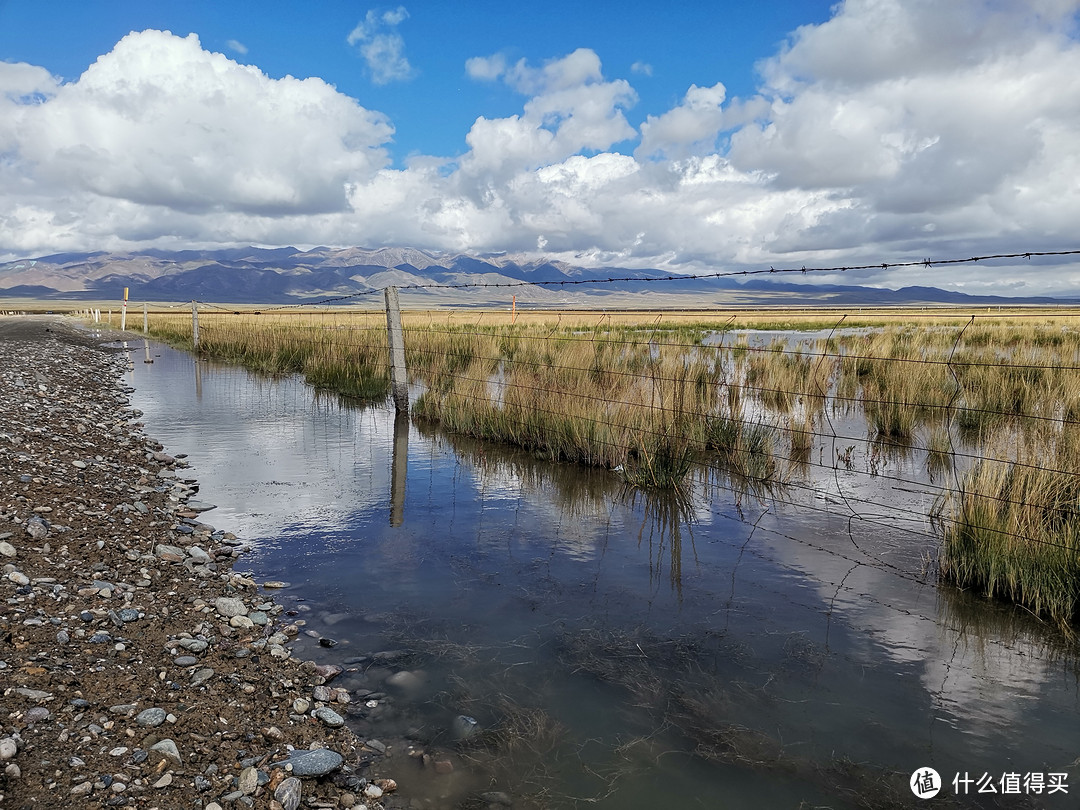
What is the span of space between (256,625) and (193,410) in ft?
28.6

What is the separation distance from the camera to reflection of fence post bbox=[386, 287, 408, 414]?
34.8ft

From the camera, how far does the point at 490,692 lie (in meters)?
3.50

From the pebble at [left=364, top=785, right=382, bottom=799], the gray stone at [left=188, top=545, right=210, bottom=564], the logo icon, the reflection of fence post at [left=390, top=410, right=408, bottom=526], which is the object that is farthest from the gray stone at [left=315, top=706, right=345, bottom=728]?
the reflection of fence post at [left=390, top=410, right=408, bottom=526]

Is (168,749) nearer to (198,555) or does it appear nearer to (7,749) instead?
(7,749)

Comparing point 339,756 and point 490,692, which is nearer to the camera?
point 339,756

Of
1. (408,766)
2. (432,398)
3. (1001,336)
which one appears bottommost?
(408,766)

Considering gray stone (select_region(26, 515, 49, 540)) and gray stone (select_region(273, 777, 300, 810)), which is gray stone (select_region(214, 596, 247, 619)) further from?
gray stone (select_region(273, 777, 300, 810))

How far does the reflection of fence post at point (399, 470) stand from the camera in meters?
6.40

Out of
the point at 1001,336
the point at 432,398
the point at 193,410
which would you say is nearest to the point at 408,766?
the point at 432,398

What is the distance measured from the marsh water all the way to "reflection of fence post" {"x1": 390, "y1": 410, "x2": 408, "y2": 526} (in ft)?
0.16

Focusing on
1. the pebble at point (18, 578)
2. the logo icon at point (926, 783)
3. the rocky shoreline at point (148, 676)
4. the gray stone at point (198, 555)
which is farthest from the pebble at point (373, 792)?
the gray stone at point (198, 555)

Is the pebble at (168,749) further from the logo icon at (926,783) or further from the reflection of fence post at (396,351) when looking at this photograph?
the reflection of fence post at (396,351)

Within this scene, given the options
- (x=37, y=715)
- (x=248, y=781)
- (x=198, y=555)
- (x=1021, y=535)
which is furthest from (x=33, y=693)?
(x=1021, y=535)

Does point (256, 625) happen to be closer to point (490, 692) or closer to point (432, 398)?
point (490, 692)
